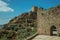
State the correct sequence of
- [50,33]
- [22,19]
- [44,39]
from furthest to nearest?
1. [22,19]
2. [50,33]
3. [44,39]

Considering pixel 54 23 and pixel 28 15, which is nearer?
pixel 54 23

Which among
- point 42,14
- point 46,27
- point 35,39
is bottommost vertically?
point 35,39

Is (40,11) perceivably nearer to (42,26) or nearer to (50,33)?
(42,26)

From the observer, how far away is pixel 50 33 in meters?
15.2

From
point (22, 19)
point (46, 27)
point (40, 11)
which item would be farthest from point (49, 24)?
point (22, 19)

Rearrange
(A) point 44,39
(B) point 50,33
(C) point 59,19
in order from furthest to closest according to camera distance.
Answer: (B) point 50,33 → (C) point 59,19 → (A) point 44,39

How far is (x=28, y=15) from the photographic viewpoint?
115 feet

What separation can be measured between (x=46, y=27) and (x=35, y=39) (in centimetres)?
263

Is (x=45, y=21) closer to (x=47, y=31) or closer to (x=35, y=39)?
(x=47, y=31)

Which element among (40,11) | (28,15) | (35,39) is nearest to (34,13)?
(28,15)

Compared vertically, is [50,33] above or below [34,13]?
below

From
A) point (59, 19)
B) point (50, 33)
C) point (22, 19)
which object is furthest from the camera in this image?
point (22, 19)

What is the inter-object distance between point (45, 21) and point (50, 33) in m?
1.35

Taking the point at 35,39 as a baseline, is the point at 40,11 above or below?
above
